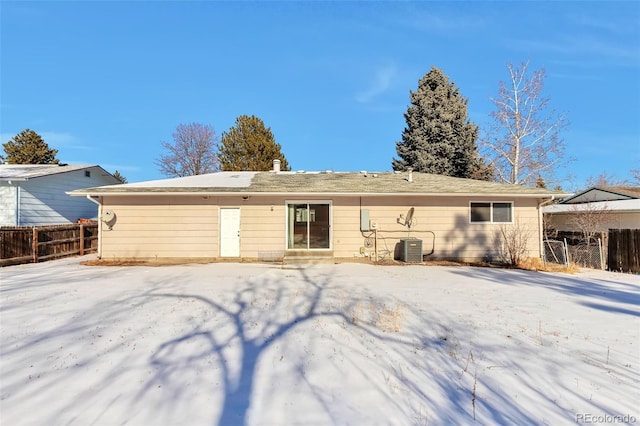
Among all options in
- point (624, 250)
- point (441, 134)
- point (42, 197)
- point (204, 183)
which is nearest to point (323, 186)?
point (204, 183)

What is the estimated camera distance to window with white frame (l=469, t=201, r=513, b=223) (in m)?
11.8

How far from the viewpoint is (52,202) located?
51.8 feet

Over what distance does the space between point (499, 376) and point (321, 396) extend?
189cm

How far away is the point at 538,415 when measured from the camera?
286cm

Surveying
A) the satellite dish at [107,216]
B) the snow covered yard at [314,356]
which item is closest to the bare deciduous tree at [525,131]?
the snow covered yard at [314,356]

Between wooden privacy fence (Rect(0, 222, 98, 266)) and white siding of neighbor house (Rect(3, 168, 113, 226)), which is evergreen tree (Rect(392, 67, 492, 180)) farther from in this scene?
white siding of neighbor house (Rect(3, 168, 113, 226))

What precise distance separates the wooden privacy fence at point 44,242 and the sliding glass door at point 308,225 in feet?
28.9

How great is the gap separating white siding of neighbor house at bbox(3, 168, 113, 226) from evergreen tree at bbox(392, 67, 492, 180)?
19742 mm

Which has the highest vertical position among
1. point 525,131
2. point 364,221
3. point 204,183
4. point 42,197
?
point 525,131

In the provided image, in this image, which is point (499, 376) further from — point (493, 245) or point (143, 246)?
point (143, 246)

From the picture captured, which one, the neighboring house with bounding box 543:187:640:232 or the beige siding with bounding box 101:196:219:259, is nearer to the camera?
the beige siding with bounding box 101:196:219:259

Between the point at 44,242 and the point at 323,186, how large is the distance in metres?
10.2

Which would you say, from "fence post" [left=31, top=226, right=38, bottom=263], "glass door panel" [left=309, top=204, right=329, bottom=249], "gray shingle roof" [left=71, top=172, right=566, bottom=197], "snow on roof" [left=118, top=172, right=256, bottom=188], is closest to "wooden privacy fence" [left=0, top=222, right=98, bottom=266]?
"fence post" [left=31, top=226, right=38, bottom=263]

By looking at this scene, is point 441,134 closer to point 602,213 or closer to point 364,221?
point 602,213
